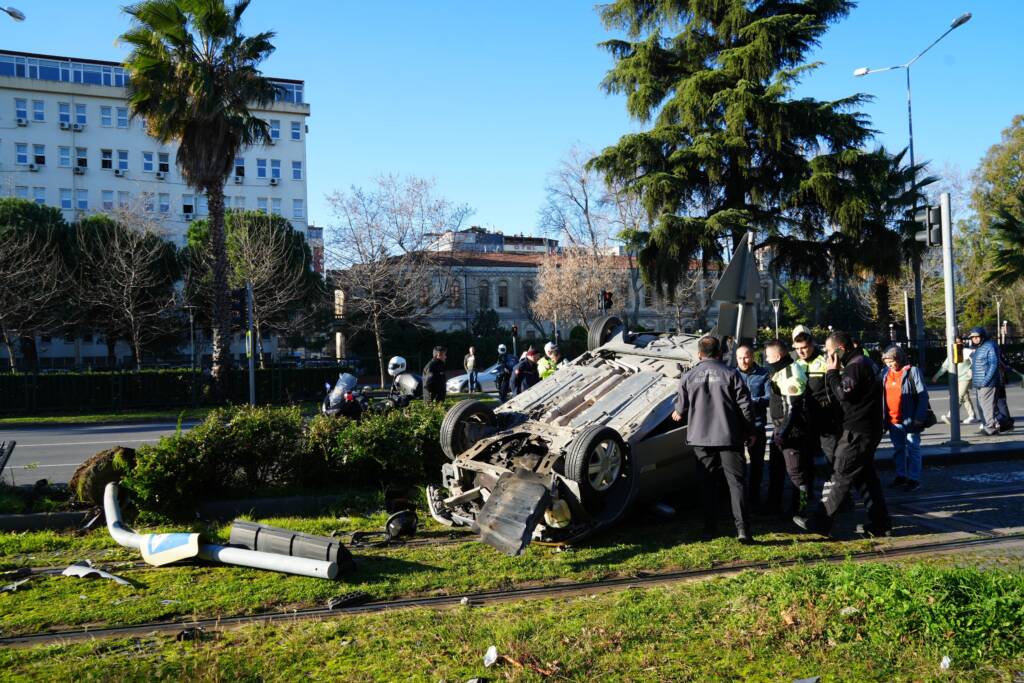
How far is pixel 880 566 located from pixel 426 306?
134ft

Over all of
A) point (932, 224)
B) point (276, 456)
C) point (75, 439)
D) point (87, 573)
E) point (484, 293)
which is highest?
point (484, 293)

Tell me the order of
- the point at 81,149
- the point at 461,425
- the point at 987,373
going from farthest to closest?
the point at 81,149
the point at 987,373
the point at 461,425

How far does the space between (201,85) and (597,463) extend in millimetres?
20084

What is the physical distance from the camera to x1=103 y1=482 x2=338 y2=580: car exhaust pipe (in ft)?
19.5

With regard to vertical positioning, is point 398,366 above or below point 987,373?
above

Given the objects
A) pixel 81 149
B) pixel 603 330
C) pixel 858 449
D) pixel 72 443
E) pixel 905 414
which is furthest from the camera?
pixel 81 149

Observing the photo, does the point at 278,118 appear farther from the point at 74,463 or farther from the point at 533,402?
the point at 533,402

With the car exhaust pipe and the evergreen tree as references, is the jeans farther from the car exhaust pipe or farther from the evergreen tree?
the evergreen tree

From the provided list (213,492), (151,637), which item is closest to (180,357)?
(213,492)

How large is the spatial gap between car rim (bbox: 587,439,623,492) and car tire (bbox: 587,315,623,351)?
2.81 m

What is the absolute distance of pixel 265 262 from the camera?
3512 cm

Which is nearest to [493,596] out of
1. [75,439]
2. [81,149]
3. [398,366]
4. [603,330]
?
[603,330]

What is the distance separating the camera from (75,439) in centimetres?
1833

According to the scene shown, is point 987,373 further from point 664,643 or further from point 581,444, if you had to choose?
point 664,643
